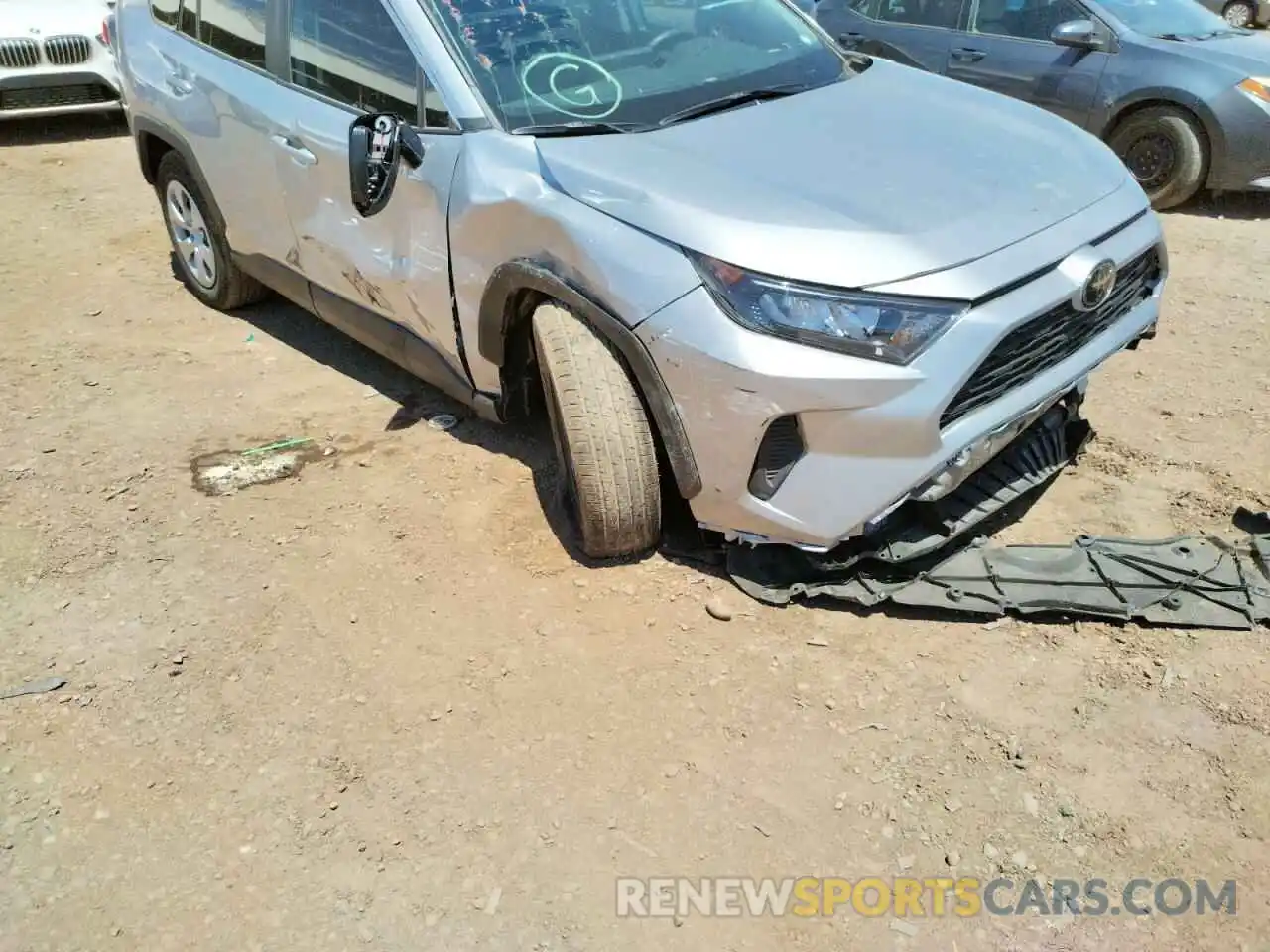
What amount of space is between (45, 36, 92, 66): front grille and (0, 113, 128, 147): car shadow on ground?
18.7 inches

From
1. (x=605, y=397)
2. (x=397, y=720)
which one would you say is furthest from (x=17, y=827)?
(x=605, y=397)

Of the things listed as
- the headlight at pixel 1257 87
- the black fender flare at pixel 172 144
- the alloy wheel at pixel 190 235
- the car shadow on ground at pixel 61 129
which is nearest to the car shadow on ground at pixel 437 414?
the alloy wheel at pixel 190 235

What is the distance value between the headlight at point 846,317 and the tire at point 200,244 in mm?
3034

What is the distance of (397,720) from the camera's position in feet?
9.41

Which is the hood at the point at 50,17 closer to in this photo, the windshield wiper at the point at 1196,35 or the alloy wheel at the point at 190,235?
the alloy wheel at the point at 190,235

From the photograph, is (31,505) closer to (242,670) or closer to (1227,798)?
(242,670)

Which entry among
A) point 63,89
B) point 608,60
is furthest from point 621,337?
point 63,89

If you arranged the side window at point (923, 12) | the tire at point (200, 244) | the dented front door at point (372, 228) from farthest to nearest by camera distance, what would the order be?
the side window at point (923, 12)
the tire at point (200, 244)
the dented front door at point (372, 228)

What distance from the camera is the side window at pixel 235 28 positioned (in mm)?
4105

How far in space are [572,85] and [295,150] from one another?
1.21 metres

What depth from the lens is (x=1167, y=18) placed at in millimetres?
7043

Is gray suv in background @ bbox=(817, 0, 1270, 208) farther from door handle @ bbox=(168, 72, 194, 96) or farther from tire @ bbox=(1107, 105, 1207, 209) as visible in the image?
door handle @ bbox=(168, 72, 194, 96)

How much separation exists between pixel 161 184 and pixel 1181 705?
4875 mm

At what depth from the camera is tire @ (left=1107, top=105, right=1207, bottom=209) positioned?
6.59m
